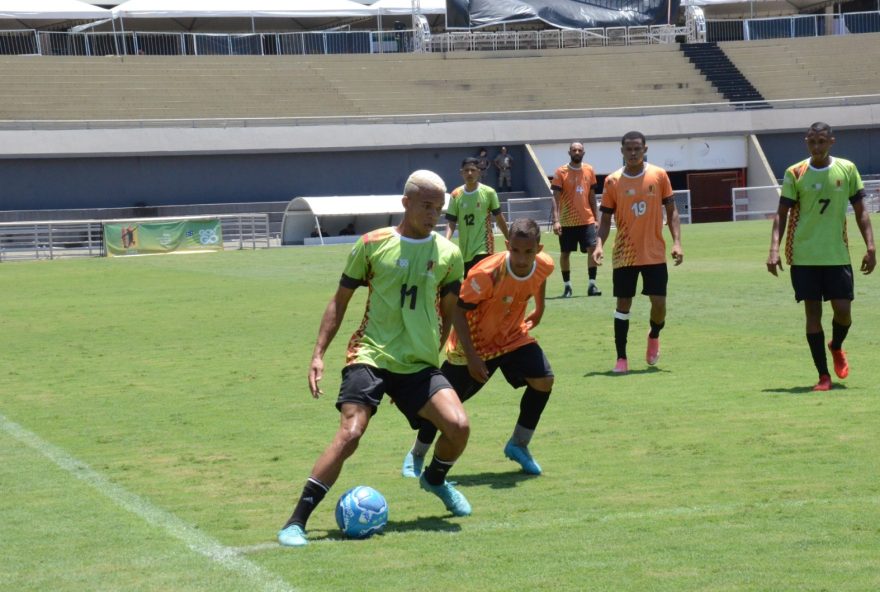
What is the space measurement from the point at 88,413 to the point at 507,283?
4510 mm

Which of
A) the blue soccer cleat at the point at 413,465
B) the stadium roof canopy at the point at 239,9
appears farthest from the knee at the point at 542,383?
the stadium roof canopy at the point at 239,9

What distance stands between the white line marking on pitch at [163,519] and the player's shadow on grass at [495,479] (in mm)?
1721

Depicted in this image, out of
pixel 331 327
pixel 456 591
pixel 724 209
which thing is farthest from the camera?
pixel 724 209

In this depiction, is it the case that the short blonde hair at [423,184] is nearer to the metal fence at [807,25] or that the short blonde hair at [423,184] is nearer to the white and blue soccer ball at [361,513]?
the white and blue soccer ball at [361,513]

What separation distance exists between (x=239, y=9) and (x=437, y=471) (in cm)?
4891

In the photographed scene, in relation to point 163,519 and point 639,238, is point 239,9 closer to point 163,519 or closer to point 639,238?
point 639,238

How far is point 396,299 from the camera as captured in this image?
6.38 m

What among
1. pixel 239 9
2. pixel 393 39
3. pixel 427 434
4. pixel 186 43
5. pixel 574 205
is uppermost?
pixel 239 9

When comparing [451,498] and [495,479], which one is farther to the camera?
[495,479]

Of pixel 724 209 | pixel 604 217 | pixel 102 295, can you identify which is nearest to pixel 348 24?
pixel 724 209

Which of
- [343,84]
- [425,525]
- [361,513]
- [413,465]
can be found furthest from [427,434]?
[343,84]

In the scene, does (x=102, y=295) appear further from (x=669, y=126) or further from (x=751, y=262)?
(x=669, y=126)

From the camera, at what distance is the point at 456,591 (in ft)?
17.1

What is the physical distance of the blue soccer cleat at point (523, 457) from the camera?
24.9ft
